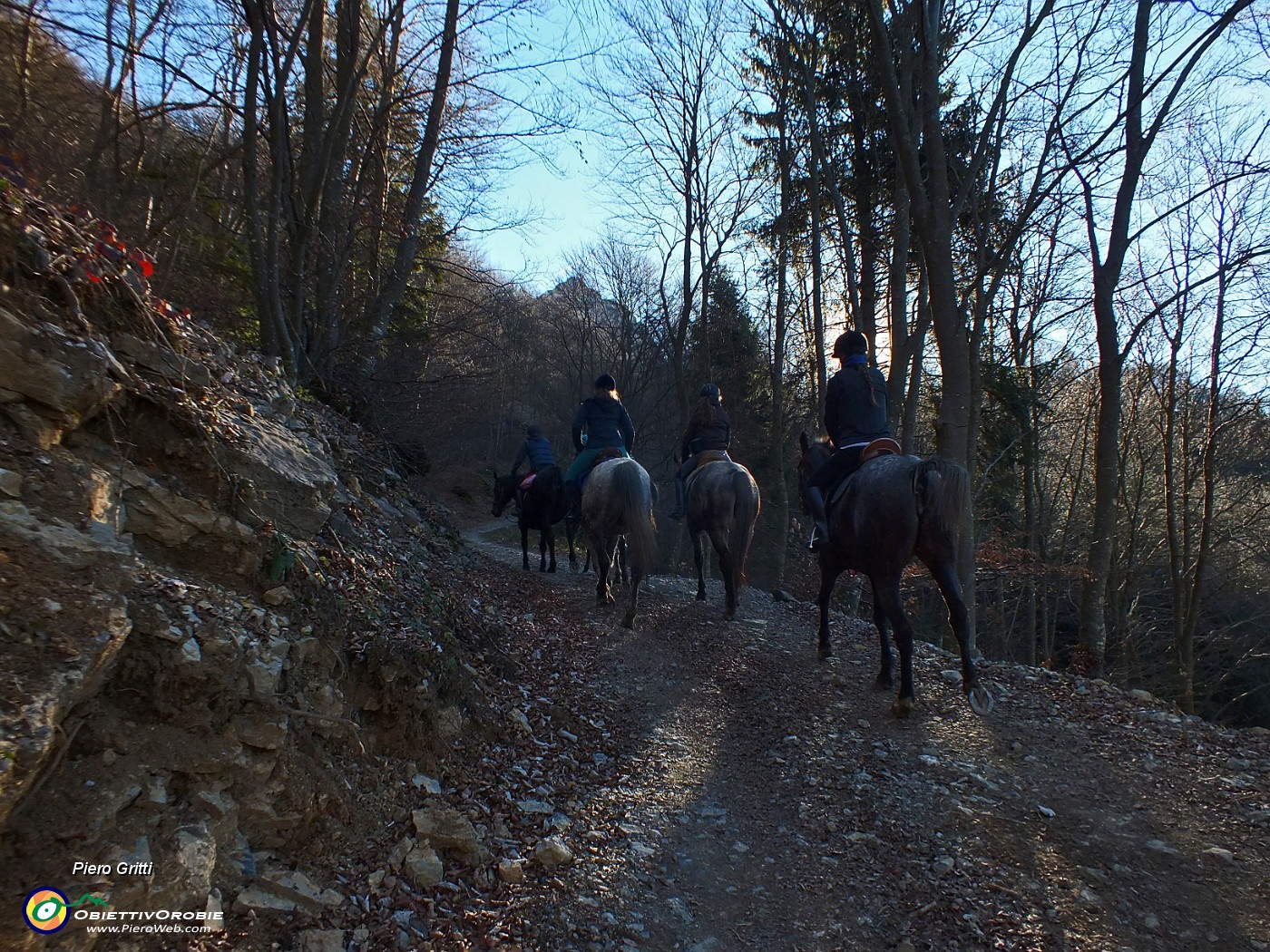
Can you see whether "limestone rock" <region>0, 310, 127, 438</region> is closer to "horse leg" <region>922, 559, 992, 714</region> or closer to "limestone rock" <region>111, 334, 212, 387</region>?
"limestone rock" <region>111, 334, 212, 387</region>

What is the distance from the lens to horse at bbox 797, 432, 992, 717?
17.5ft

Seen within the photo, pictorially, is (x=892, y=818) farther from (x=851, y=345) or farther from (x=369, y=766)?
(x=851, y=345)

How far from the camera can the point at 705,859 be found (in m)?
3.69

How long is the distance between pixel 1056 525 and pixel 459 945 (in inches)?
817

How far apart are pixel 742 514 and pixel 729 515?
0.61 ft

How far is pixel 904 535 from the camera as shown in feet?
17.9

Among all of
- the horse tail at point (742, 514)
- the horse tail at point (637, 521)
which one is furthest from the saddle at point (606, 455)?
the horse tail at point (742, 514)

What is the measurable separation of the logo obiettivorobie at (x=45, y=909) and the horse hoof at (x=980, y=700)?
5395 millimetres

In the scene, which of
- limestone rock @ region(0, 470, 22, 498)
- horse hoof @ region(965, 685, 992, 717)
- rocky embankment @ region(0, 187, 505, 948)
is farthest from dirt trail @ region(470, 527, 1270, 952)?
limestone rock @ region(0, 470, 22, 498)

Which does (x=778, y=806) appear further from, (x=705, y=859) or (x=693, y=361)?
(x=693, y=361)

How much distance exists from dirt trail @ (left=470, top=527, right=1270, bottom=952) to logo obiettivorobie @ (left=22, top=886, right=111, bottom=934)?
1692mm

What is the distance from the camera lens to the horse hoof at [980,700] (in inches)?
204

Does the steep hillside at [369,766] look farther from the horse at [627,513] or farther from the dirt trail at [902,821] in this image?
the horse at [627,513]

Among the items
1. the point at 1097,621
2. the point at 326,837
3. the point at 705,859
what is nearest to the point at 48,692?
the point at 326,837
